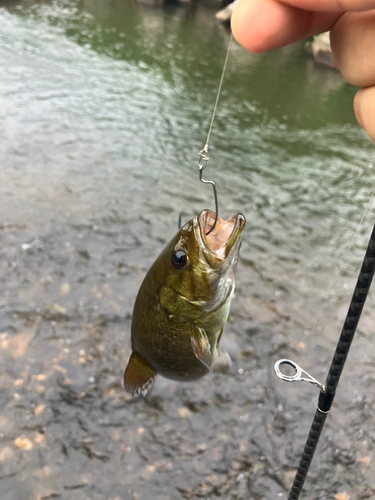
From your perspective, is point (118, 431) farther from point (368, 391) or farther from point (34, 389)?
point (368, 391)

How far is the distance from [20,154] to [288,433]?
4.28 meters

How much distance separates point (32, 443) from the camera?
2088 millimetres

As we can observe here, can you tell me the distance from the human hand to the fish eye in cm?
70

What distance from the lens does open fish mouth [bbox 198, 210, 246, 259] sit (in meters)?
1.25

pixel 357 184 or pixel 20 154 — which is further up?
pixel 357 184

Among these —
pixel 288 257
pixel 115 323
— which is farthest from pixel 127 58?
pixel 115 323

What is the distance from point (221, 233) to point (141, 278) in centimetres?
198

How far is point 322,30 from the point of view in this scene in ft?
3.70

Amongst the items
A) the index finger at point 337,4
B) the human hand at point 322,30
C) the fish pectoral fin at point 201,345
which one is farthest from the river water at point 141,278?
the index finger at point 337,4

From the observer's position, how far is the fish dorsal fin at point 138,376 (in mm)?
1588

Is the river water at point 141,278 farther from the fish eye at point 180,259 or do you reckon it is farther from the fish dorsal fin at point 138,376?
the fish eye at point 180,259

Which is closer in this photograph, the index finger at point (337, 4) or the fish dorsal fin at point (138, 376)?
the index finger at point (337, 4)

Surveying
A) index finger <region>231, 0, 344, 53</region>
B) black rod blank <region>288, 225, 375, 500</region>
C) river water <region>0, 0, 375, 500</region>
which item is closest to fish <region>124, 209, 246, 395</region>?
black rod blank <region>288, 225, 375, 500</region>

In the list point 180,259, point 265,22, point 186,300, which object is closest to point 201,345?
point 186,300
